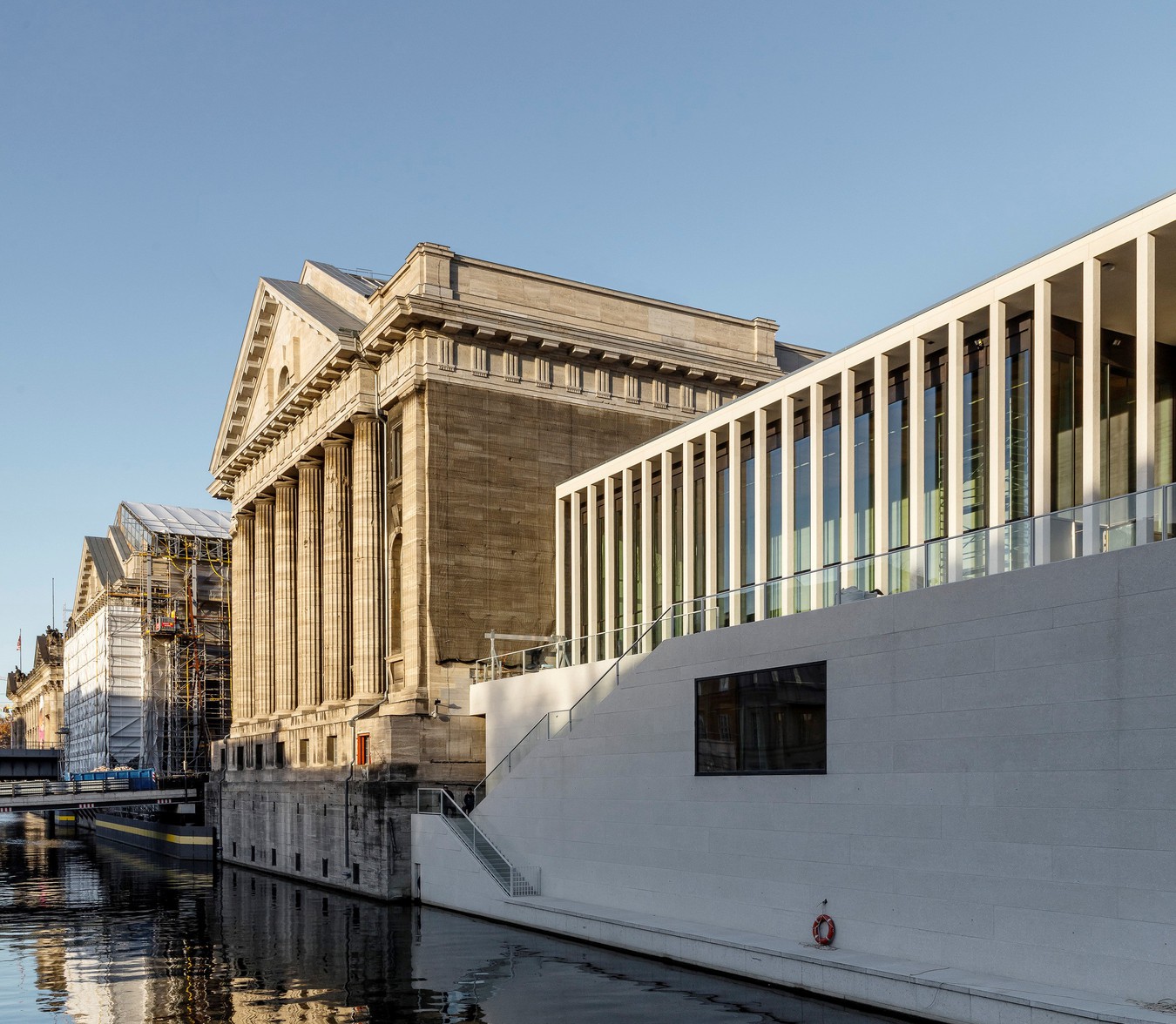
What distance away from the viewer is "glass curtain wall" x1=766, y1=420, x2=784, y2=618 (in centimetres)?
3106

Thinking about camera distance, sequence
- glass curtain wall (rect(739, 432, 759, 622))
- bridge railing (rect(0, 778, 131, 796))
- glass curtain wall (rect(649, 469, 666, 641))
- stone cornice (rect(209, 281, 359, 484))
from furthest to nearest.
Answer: bridge railing (rect(0, 778, 131, 796)) < stone cornice (rect(209, 281, 359, 484)) < glass curtain wall (rect(649, 469, 666, 641)) < glass curtain wall (rect(739, 432, 759, 622))

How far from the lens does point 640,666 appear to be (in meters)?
27.3

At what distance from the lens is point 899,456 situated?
27.2 meters

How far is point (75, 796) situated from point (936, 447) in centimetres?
5031

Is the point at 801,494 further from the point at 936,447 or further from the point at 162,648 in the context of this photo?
the point at 162,648

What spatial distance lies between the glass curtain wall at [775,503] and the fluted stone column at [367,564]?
1582 cm

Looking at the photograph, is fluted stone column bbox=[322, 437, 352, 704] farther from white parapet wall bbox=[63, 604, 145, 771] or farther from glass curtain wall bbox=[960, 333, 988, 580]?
white parapet wall bbox=[63, 604, 145, 771]

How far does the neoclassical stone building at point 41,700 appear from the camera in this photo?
446 feet

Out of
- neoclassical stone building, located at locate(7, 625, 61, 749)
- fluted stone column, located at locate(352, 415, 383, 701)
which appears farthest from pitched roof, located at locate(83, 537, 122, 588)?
fluted stone column, located at locate(352, 415, 383, 701)

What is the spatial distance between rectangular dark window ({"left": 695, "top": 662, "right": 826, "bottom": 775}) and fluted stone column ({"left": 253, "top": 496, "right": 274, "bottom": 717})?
1363 inches

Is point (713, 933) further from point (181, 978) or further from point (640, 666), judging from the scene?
point (181, 978)

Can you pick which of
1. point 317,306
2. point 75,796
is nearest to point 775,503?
point 317,306

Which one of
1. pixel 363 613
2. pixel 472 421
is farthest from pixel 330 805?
pixel 472 421

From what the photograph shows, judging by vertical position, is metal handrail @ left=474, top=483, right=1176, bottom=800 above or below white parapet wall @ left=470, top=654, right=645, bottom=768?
above
